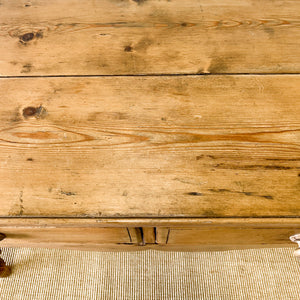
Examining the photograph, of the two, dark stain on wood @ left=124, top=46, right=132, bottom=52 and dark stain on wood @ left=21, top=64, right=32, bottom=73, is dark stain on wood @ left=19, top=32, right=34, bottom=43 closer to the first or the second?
dark stain on wood @ left=21, top=64, right=32, bottom=73

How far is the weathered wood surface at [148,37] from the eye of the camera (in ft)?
2.31

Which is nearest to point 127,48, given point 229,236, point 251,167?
point 251,167

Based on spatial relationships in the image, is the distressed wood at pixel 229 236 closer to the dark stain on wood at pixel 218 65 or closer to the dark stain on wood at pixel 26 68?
the dark stain on wood at pixel 218 65

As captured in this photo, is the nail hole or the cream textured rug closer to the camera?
the nail hole

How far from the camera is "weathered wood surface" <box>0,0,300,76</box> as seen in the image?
2.31 ft

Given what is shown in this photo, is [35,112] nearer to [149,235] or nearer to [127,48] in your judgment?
[127,48]

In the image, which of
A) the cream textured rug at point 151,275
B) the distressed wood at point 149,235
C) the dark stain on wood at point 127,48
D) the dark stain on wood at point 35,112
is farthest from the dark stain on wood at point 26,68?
the cream textured rug at point 151,275

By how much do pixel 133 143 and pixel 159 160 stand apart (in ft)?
0.23

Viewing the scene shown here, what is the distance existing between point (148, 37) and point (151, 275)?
731mm

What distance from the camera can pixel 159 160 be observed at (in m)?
0.59

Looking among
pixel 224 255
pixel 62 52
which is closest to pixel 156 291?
pixel 224 255

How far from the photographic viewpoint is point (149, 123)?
632 millimetres

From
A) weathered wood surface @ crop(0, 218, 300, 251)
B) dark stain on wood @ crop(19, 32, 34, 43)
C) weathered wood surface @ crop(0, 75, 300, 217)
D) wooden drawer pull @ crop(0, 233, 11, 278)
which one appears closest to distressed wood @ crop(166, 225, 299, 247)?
weathered wood surface @ crop(0, 218, 300, 251)

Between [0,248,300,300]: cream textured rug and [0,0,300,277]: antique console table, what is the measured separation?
154 millimetres
